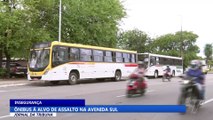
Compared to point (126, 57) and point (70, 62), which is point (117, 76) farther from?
point (70, 62)

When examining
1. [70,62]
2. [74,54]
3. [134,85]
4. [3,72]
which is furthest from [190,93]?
[3,72]

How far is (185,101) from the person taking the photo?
10.8 m

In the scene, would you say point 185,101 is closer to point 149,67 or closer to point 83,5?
point 83,5

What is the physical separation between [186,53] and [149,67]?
191 ft

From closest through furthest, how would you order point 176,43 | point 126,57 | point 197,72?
point 197,72 < point 126,57 < point 176,43

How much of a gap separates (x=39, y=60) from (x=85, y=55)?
13.6 feet

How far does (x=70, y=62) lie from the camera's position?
24609 mm

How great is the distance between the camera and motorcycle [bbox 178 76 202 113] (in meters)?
10.6

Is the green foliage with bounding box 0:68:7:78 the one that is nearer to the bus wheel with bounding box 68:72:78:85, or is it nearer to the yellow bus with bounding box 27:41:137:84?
the yellow bus with bounding box 27:41:137:84

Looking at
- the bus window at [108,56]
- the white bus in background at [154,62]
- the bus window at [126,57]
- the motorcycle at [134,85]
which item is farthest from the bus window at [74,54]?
the white bus in background at [154,62]

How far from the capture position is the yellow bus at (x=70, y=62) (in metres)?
23.2

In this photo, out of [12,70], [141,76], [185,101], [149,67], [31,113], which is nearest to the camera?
[31,113]

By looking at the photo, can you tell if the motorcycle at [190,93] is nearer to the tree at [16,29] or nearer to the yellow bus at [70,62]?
the yellow bus at [70,62]

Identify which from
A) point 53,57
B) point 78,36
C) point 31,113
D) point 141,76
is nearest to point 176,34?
point 78,36
